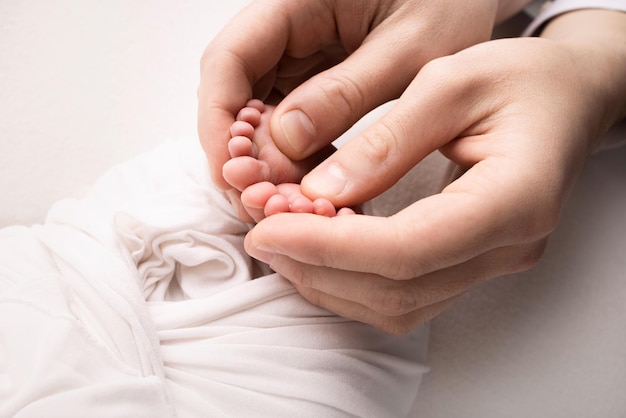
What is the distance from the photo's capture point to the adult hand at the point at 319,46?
656 millimetres

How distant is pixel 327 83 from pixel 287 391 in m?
0.40

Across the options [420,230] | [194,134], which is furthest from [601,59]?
[194,134]

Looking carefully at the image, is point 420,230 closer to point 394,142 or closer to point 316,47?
point 394,142

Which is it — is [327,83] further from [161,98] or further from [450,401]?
[450,401]

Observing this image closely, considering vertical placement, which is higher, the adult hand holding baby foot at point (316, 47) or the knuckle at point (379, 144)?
the adult hand holding baby foot at point (316, 47)

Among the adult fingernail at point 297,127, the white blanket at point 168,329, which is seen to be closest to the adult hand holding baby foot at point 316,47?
the adult fingernail at point 297,127

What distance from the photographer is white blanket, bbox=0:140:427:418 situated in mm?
588

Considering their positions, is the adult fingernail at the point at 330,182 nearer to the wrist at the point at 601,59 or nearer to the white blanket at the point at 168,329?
the white blanket at the point at 168,329

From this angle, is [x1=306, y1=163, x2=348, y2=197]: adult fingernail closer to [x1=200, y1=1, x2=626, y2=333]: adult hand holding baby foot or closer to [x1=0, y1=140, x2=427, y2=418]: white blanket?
[x1=200, y1=1, x2=626, y2=333]: adult hand holding baby foot

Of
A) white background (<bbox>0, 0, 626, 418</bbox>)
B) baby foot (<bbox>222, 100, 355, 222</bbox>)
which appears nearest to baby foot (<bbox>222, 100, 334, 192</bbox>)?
baby foot (<bbox>222, 100, 355, 222</bbox>)

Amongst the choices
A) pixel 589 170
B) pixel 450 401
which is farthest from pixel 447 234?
pixel 589 170

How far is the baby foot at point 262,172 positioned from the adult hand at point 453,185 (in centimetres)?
3

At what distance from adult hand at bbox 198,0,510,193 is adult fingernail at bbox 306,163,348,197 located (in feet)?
0.26

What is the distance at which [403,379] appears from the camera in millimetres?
757
